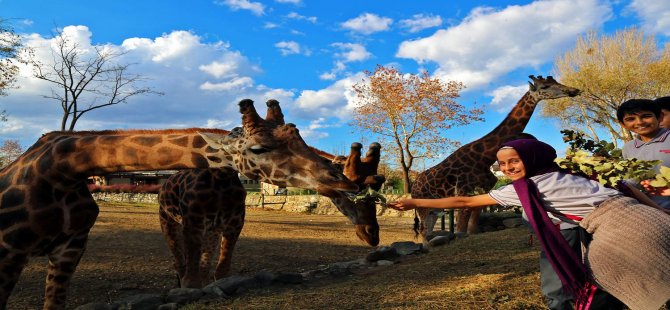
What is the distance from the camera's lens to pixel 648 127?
12.9 ft

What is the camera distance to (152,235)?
1284cm

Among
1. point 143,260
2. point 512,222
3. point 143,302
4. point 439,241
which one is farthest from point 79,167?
point 512,222

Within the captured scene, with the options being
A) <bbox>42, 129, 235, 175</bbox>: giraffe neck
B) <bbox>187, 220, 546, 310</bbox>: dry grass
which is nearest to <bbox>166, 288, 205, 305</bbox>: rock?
<bbox>187, 220, 546, 310</bbox>: dry grass

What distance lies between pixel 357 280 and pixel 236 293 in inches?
74.0

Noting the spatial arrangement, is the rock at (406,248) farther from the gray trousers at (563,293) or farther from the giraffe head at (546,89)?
the gray trousers at (563,293)

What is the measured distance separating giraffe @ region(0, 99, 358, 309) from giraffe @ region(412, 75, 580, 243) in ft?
23.1

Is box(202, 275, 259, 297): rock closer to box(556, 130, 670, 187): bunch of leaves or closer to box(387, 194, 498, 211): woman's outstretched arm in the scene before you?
box(387, 194, 498, 211): woman's outstretched arm

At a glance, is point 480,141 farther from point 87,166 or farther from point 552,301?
point 87,166

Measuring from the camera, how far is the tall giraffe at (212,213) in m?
5.36

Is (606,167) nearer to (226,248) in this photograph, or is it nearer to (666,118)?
(666,118)

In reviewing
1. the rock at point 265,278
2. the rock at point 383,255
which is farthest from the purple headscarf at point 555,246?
the rock at point 383,255

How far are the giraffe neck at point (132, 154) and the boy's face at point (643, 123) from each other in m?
3.45

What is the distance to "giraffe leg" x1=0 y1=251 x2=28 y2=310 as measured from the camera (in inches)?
141

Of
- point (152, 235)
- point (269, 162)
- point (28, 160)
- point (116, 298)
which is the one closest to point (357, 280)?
point (116, 298)
